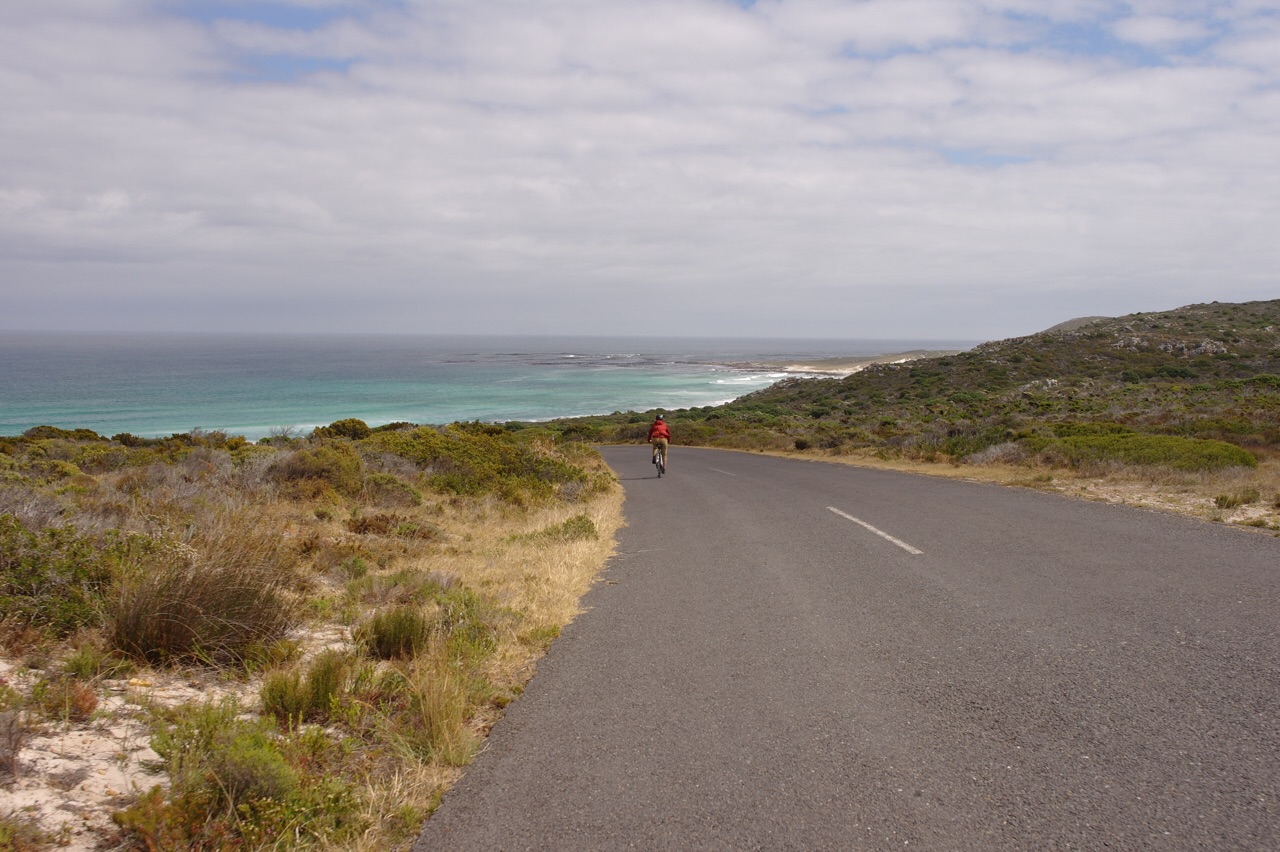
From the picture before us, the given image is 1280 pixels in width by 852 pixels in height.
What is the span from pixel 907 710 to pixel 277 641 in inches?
164

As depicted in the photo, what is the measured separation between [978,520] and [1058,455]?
8.24m

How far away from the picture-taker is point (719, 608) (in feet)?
21.8

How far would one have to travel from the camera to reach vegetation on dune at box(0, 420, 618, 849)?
A: 3229mm

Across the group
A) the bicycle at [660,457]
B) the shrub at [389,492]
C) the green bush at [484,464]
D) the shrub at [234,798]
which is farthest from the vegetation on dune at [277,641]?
the bicycle at [660,457]

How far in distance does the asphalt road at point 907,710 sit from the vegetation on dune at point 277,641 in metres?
0.40

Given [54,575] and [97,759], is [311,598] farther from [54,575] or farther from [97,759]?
[97,759]

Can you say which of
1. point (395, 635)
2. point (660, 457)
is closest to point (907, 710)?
point (395, 635)

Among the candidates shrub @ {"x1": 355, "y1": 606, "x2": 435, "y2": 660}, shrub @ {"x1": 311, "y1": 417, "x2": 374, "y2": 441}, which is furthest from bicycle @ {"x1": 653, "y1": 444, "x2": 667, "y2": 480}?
shrub @ {"x1": 355, "y1": 606, "x2": 435, "y2": 660}

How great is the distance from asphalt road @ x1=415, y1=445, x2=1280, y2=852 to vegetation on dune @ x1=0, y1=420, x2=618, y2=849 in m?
0.40

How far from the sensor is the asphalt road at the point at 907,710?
3145 mm

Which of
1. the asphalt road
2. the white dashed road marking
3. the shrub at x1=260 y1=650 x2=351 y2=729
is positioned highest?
the shrub at x1=260 y1=650 x2=351 y2=729

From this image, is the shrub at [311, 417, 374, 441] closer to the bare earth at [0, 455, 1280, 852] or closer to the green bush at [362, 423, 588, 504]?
the green bush at [362, 423, 588, 504]

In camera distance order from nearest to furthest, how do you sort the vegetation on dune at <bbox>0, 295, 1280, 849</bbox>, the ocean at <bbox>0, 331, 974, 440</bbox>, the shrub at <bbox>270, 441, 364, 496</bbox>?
the vegetation on dune at <bbox>0, 295, 1280, 849</bbox>, the shrub at <bbox>270, 441, 364, 496</bbox>, the ocean at <bbox>0, 331, 974, 440</bbox>

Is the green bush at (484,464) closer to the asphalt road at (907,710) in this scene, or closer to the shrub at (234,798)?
the asphalt road at (907,710)
